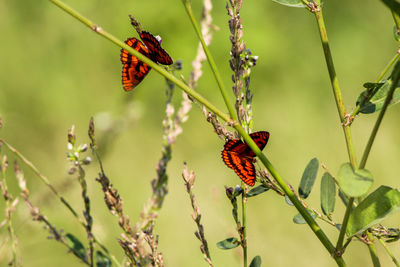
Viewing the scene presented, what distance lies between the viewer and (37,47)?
19.9 ft

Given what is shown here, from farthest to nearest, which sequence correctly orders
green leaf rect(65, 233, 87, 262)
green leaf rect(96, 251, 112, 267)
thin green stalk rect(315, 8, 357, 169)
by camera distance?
1. green leaf rect(96, 251, 112, 267)
2. green leaf rect(65, 233, 87, 262)
3. thin green stalk rect(315, 8, 357, 169)

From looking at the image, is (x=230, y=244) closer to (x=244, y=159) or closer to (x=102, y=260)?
(x=244, y=159)

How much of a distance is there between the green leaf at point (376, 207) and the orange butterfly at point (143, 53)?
16.8 inches

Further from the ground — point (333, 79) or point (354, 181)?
point (333, 79)

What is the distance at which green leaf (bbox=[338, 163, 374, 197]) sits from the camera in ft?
2.28

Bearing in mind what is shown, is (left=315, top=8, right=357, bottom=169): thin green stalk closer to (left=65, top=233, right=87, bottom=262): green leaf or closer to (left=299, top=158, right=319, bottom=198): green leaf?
(left=299, top=158, right=319, bottom=198): green leaf

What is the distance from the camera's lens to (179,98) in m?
6.11

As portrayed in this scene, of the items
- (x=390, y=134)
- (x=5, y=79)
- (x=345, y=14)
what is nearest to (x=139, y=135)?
(x=5, y=79)

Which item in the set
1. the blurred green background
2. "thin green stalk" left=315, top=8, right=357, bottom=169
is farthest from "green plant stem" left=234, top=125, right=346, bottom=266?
the blurred green background

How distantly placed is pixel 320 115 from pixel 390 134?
0.89m

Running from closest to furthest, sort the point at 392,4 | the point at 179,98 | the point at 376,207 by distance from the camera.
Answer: the point at 392,4 < the point at 376,207 < the point at 179,98

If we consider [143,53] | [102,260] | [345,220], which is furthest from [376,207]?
[102,260]

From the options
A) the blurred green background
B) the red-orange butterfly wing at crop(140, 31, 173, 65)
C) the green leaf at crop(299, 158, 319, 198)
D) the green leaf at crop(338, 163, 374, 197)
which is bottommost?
the green leaf at crop(338, 163, 374, 197)

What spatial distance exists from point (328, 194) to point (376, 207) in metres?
0.27
